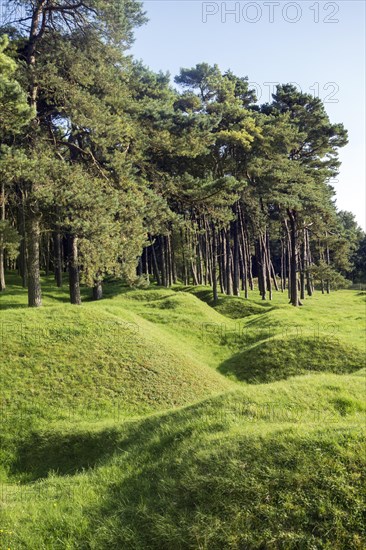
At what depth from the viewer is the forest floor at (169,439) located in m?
6.47

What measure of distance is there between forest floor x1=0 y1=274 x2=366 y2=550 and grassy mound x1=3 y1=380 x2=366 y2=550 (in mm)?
22

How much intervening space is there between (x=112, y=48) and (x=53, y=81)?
502 cm

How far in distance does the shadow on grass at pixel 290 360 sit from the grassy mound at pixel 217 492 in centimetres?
A: 1252

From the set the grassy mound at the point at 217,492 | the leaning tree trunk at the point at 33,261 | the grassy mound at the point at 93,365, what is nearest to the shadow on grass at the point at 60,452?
the grassy mound at the point at 217,492

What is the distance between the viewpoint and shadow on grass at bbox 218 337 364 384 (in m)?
23.0

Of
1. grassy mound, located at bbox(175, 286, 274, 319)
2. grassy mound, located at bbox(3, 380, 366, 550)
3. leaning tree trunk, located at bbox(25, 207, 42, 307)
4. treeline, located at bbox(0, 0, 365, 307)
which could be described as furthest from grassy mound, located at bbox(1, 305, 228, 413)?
grassy mound, located at bbox(175, 286, 274, 319)

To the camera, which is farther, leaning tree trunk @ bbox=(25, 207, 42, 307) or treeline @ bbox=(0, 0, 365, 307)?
leaning tree trunk @ bbox=(25, 207, 42, 307)

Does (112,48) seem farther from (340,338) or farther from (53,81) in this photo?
(340,338)

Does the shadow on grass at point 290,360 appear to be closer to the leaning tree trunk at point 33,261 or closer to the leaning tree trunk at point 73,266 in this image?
the leaning tree trunk at point 73,266

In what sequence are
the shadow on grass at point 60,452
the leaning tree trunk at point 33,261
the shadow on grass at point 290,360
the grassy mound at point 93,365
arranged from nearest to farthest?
1. the shadow on grass at point 60,452
2. the grassy mound at point 93,365
3. the shadow on grass at point 290,360
4. the leaning tree trunk at point 33,261

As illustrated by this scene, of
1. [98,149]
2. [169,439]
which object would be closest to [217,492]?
[169,439]

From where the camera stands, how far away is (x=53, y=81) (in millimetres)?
24500

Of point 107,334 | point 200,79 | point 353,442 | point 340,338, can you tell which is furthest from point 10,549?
point 200,79

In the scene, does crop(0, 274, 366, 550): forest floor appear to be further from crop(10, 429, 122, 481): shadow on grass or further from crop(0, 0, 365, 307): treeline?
crop(0, 0, 365, 307): treeline
